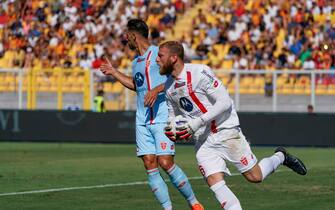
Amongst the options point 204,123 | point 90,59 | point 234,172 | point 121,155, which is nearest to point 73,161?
point 121,155

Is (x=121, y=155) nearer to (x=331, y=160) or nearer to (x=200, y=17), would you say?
(x=331, y=160)

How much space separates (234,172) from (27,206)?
6.70 metres

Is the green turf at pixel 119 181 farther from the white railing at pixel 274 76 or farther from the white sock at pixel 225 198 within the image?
the white railing at pixel 274 76

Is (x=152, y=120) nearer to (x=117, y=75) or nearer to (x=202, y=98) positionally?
(x=117, y=75)

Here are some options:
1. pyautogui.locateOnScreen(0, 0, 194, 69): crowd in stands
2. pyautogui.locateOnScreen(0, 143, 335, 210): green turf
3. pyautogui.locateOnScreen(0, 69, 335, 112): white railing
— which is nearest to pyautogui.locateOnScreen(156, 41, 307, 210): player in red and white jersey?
pyautogui.locateOnScreen(0, 143, 335, 210): green turf

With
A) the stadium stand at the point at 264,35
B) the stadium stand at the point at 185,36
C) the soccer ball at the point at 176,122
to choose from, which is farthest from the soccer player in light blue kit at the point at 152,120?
the stadium stand at the point at 264,35

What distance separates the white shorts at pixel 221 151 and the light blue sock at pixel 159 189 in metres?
1.57

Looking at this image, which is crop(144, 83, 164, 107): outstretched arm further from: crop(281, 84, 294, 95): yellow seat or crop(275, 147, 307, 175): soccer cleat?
crop(281, 84, 294, 95): yellow seat

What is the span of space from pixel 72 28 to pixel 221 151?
103 feet

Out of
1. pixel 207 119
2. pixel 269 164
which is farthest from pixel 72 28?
pixel 207 119

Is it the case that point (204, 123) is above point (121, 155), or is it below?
above

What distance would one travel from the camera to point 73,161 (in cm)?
2359

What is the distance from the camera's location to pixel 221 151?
11.5m

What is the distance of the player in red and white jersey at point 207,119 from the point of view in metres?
11.3
